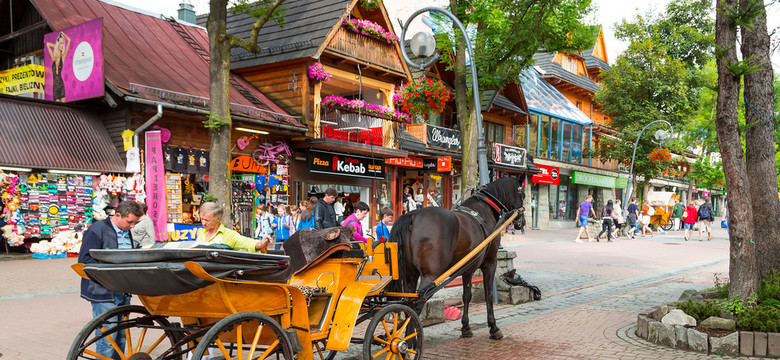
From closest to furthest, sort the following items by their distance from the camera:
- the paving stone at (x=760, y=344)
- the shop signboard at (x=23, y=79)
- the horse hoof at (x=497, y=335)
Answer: the paving stone at (x=760, y=344) → the horse hoof at (x=497, y=335) → the shop signboard at (x=23, y=79)

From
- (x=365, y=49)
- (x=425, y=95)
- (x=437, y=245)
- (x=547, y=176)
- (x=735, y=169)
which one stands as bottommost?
(x=437, y=245)

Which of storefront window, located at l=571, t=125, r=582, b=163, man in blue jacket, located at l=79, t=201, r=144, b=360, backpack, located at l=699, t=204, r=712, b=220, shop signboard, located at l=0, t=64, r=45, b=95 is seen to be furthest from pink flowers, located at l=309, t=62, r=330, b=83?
storefront window, located at l=571, t=125, r=582, b=163

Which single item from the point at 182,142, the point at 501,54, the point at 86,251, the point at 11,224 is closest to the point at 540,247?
the point at 501,54

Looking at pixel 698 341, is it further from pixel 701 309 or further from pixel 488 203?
pixel 488 203

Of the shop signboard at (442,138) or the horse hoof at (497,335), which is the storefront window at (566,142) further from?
the horse hoof at (497,335)

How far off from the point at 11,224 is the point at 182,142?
4.34m

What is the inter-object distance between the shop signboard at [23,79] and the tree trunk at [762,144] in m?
16.1

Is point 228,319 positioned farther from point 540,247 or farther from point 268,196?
point 540,247

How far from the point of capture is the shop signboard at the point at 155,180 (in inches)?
553

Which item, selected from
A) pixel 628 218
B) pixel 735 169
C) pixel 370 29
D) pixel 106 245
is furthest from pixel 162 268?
pixel 628 218

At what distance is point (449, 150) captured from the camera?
24359 mm

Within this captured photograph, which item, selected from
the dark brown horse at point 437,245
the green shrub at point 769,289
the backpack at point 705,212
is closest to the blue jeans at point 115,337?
the dark brown horse at point 437,245

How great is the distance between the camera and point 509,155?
27609 mm

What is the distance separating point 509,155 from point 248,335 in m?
24.5
